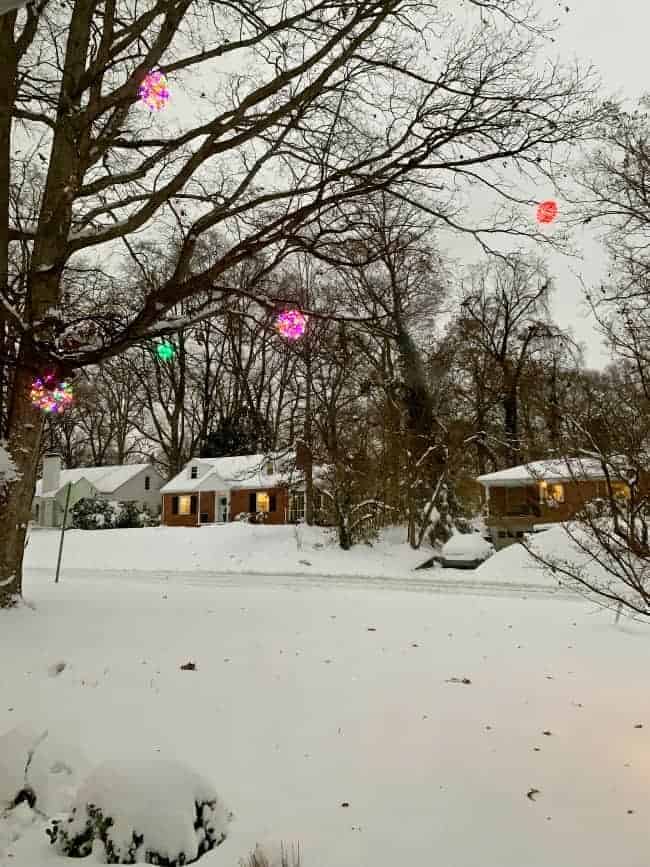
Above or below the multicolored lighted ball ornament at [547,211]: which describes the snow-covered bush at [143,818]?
below

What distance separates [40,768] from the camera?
12.7ft

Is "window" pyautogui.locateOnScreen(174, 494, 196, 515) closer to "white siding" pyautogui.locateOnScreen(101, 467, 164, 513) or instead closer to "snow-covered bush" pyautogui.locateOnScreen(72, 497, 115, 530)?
"snow-covered bush" pyautogui.locateOnScreen(72, 497, 115, 530)

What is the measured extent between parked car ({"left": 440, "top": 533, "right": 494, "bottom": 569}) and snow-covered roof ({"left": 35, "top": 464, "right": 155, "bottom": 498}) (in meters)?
28.7

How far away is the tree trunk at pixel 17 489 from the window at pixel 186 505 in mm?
29411

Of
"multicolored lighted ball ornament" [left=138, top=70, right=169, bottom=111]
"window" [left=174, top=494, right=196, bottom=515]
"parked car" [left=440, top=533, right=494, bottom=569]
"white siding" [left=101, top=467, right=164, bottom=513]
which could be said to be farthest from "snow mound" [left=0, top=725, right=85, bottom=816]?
"white siding" [left=101, top=467, right=164, bottom=513]

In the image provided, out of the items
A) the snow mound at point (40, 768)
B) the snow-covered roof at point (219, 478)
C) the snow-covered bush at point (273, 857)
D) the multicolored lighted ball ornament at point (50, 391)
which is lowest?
the snow-covered bush at point (273, 857)

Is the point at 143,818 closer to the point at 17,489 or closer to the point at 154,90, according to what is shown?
the point at 17,489

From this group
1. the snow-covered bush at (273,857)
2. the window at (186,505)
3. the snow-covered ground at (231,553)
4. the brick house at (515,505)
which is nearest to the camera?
the snow-covered bush at (273,857)

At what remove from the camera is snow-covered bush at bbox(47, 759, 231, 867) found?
3279 millimetres

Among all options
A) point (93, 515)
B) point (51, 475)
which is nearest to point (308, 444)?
point (93, 515)

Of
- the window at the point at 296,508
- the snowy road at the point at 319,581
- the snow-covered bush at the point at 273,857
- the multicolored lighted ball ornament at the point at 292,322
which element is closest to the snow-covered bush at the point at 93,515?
the window at the point at 296,508

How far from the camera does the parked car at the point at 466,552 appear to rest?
19.9 metres

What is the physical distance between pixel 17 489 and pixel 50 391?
2.36m

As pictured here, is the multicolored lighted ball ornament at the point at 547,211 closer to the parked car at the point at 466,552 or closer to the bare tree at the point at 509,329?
the parked car at the point at 466,552
